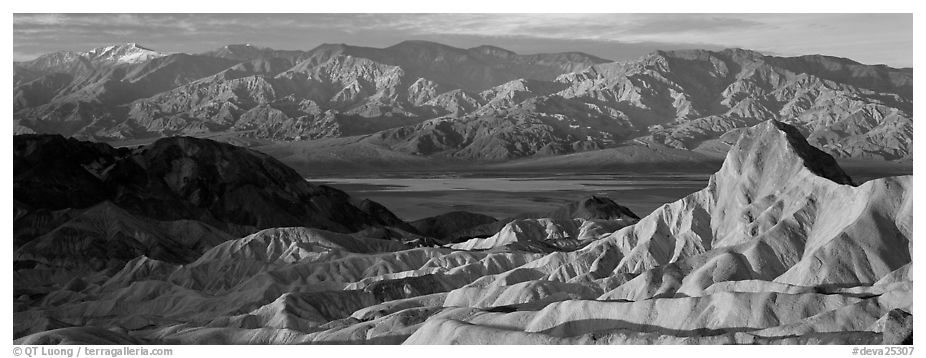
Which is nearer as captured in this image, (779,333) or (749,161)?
(779,333)

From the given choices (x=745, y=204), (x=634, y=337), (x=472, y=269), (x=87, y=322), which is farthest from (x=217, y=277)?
(x=634, y=337)

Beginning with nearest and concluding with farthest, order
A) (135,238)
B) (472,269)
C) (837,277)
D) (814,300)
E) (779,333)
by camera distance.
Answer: (779,333), (814,300), (837,277), (472,269), (135,238)

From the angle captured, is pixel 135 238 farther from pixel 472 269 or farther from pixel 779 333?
pixel 779 333

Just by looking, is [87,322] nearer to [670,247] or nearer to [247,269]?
[247,269]

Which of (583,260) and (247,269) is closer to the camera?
(583,260)

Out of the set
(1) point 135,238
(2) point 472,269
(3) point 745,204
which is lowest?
(1) point 135,238

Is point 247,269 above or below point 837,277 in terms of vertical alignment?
below

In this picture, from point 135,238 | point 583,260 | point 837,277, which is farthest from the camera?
point 135,238
